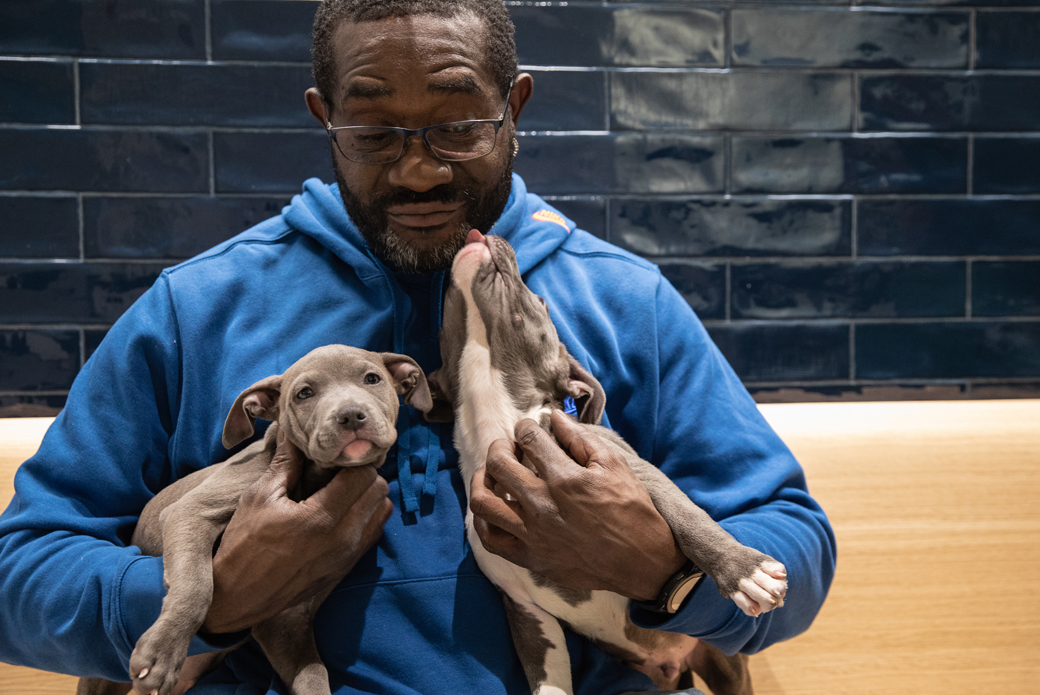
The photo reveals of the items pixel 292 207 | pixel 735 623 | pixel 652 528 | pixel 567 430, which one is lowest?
pixel 735 623

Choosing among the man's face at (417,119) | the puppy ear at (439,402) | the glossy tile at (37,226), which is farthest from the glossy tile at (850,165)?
the glossy tile at (37,226)

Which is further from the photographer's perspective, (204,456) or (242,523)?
(204,456)

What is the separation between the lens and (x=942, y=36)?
2.74 m

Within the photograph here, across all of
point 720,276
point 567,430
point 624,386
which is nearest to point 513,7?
point 720,276

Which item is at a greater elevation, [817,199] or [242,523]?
[817,199]

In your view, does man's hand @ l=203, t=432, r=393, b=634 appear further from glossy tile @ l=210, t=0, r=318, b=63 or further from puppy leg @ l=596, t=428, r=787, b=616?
glossy tile @ l=210, t=0, r=318, b=63

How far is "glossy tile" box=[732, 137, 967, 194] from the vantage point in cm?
273

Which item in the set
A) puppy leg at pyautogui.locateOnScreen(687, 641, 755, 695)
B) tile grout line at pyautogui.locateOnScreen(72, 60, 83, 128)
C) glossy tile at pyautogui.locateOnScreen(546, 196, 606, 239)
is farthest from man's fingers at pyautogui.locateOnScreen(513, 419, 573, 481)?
tile grout line at pyautogui.locateOnScreen(72, 60, 83, 128)

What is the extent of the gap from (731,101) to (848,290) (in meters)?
0.76

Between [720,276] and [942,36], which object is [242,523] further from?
[942,36]

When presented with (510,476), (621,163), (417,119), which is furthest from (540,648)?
(621,163)

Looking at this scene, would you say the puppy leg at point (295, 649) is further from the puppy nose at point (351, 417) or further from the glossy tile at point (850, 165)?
Answer: the glossy tile at point (850, 165)

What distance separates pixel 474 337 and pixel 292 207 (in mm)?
587

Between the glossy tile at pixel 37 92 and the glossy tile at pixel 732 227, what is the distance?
1725 mm
